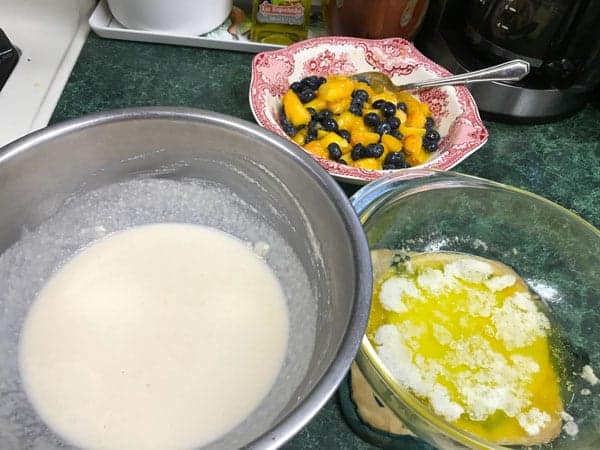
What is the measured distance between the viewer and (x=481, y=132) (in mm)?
949

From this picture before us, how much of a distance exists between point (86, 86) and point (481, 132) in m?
0.69

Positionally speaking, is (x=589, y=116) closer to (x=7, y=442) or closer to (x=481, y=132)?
(x=481, y=132)

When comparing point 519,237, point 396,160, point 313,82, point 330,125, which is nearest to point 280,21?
point 313,82

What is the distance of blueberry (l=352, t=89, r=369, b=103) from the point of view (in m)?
1.01

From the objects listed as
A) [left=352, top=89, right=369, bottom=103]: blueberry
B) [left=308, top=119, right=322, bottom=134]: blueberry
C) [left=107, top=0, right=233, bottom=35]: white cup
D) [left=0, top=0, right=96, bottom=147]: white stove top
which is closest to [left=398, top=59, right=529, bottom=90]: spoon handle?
[left=352, top=89, right=369, bottom=103]: blueberry

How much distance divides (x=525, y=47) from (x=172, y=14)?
0.63m

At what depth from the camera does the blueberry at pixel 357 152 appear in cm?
93

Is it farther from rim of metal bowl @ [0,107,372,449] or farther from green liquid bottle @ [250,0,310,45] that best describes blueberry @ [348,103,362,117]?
rim of metal bowl @ [0,107,372,449]

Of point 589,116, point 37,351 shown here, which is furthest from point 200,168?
point 589,116

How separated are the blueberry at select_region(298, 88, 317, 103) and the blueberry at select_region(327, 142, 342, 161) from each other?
4.7 inches

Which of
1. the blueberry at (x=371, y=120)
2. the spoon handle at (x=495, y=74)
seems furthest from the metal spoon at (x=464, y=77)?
the blueberry at (x=371, y=120)

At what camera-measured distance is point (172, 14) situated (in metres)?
1.07

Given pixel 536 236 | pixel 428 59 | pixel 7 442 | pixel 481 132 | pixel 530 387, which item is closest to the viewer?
pixel 7 442

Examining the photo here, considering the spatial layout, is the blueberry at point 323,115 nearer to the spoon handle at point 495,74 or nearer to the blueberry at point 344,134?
the blueberry at point 344,134
